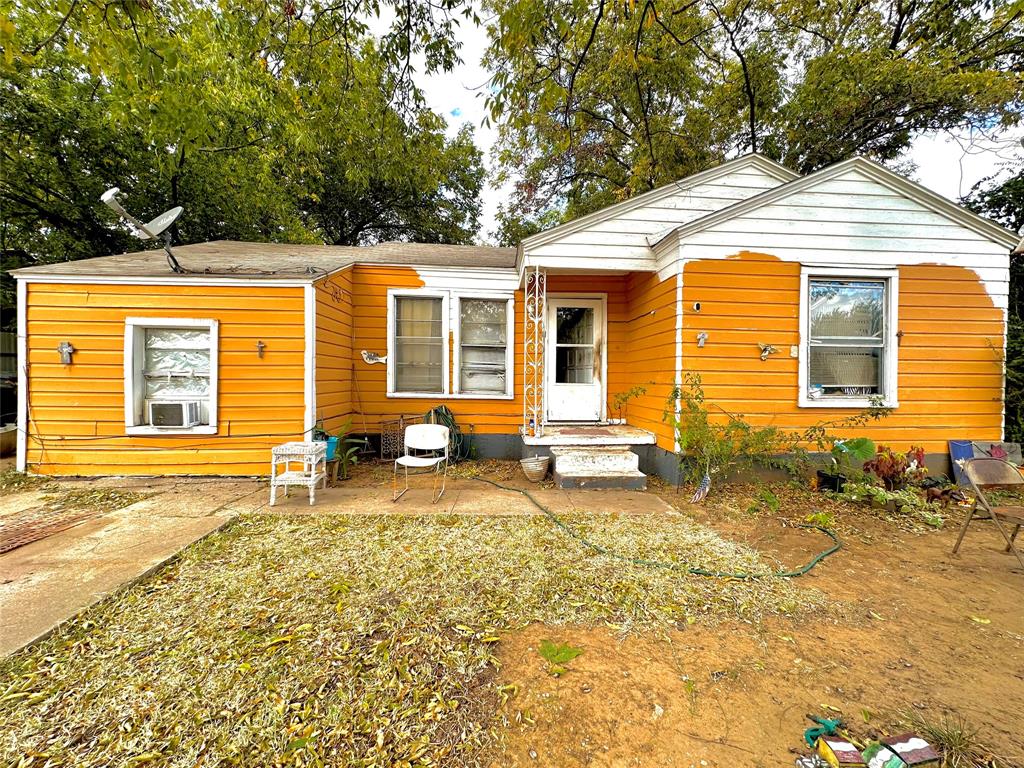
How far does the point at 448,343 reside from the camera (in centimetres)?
687

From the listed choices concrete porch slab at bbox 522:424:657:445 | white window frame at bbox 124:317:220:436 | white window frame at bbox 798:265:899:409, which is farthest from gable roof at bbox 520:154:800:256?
white window frame at bbox 124:317:220:436

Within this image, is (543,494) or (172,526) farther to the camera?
(543,494)

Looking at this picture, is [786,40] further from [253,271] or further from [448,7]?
[253,271]

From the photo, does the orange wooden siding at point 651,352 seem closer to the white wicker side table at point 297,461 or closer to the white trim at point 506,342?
the white trim at point 506,342

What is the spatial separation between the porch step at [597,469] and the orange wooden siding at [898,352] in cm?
144

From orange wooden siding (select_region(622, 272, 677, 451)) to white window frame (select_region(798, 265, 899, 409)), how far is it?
5.62 ft

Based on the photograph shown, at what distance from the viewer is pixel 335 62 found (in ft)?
12.3

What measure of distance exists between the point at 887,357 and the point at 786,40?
9.86m

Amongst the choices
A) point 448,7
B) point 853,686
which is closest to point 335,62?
point 448,7

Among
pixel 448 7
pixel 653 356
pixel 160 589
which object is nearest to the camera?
pixel 160 589

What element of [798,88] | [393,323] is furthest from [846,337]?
[798,88]

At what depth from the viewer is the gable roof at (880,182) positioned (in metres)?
5.16

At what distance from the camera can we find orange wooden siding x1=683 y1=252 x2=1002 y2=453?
5242 millimetres

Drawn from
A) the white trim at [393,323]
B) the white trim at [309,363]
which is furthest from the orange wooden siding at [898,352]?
the white trim at [309,363]
